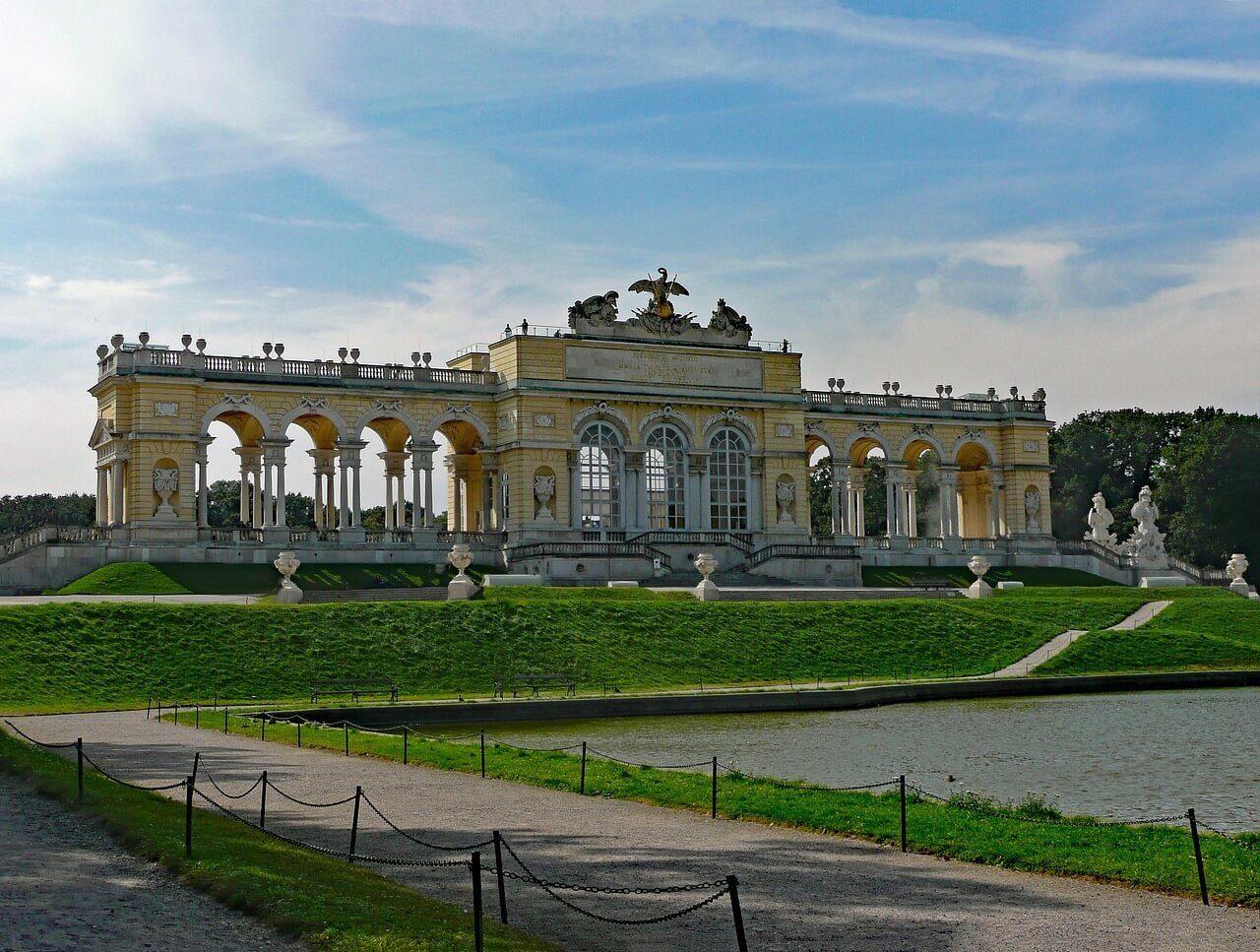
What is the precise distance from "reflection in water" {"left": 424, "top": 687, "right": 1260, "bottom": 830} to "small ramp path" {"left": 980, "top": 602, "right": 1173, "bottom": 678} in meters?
5.68

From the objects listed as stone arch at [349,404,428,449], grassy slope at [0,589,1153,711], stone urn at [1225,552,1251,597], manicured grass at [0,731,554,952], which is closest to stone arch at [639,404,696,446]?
stone arch at [349,404,428,449]

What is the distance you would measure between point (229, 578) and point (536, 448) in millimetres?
15585

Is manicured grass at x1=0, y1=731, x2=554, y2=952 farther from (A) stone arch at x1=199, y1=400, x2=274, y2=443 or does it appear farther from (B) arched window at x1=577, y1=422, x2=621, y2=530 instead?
(B) arched window at x1=577, y1=422, x2=621, y2=530

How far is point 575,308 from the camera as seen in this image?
72562 mm

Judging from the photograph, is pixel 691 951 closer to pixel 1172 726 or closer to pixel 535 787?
pixel 535 787

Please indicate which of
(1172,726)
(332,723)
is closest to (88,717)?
(332,723)

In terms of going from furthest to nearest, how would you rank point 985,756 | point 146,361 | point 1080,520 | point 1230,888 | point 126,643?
1. point 1080,520
2. point 146,361
3. point 126,643
4. point 985,756
5. point 1230,888

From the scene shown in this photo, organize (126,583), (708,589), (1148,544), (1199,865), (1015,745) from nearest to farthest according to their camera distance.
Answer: (1199,865) → (1015,745) → (708,589) → (126,583) → (1148,544)

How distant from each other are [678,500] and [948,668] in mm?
27194

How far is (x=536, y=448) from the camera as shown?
7106cm

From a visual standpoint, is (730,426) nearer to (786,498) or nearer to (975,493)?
(786,498)

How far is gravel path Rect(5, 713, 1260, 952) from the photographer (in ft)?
47.1

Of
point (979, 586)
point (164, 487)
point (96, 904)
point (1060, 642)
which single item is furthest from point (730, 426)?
point (96, 904)

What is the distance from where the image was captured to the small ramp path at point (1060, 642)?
48.5 m
